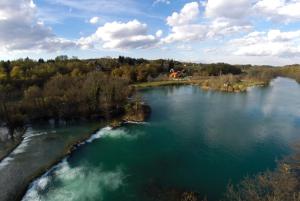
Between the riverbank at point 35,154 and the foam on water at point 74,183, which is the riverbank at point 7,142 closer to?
the riverbank at point 35,154

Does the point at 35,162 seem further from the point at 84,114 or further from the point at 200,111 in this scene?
the point at 200,111

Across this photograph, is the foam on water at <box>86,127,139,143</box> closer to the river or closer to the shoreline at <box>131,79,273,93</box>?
the river

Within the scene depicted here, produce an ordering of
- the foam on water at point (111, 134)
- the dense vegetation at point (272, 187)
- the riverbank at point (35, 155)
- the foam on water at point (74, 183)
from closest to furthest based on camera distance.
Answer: the dense vegetation at point (272, 187)
the foam on water at point (74, 183)
the riverbank at point (35, 155)
the foam on water at point (111, 134)

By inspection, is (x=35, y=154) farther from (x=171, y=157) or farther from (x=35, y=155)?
(x=171, y=157)

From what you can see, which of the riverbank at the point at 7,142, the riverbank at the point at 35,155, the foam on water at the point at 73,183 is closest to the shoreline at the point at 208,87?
the riverbank at the point at 35,155

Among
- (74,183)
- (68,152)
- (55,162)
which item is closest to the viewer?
(74,183)

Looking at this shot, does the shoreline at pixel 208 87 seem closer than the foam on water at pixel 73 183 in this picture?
No

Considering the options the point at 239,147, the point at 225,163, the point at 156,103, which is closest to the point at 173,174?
the point at 225,163

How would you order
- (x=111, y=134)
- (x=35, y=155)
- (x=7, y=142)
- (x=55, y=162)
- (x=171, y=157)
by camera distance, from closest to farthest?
(x=55, y=162) < (x=35, y=155) < (x=171, y=157) < (x=7, y=142) < (x=111, y=134)

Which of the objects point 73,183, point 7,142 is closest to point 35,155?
point 7,142
